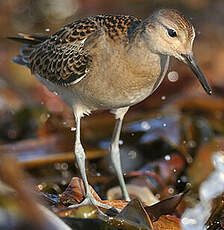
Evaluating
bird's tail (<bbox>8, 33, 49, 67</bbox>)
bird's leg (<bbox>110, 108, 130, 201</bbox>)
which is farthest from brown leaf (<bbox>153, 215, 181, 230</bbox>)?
bird's tail (<bbox>8, 33, 49, 67</bbox>)

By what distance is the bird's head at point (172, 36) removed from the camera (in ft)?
12.8

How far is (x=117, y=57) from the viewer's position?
13.4 ft

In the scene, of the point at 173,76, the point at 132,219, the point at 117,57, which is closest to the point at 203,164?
the point at 117,57

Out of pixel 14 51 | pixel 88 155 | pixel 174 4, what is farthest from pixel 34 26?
pixel 88 155

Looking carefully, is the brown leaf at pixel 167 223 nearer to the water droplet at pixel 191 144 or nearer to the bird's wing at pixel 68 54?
the bird's wing at pixel 68 54

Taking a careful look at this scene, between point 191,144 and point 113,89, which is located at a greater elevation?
point 113,89

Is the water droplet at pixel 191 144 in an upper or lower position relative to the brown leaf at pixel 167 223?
lower

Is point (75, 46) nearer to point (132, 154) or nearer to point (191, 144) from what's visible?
point (132, 154)

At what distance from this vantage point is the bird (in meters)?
3.94

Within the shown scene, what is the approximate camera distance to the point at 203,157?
5.23 metres

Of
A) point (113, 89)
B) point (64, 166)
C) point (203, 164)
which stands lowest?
point (64, 166)

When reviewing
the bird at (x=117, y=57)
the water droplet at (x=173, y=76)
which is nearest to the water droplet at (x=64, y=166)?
the bird at (x=117, y=57)

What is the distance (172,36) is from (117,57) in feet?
1.29

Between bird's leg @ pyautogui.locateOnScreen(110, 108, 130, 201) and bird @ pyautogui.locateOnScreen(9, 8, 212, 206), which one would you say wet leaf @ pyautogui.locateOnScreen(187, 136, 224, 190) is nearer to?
bird's leg @ pyautogui.locateOnScreen(110, 108, 130, 201)
